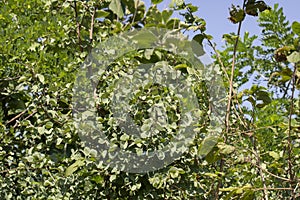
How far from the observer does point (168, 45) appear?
1584mm

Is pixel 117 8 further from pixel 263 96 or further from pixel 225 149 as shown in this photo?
pixel 263 96

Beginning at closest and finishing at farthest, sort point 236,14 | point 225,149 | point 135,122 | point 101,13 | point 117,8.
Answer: point 117,8
point 225,149
point 236,14
point 135,122
point 101,13

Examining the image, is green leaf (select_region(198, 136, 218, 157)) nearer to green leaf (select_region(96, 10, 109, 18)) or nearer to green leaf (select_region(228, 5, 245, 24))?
green leaf (select_region(228, 5, 245, 24))

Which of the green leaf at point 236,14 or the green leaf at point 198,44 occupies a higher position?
the green leaf at point 236,14

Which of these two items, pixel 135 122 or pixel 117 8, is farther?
pixel 135 122

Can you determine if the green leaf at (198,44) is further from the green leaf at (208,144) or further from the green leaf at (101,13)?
the green leaf at (101,13)

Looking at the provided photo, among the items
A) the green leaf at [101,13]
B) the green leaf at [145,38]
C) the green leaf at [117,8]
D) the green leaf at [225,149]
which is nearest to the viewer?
the green leaf at [117,8]

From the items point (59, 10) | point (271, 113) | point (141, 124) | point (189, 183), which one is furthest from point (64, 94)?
point (271, 113)

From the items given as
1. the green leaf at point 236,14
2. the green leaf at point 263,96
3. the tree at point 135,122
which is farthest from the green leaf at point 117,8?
the green leaf at point 263,96

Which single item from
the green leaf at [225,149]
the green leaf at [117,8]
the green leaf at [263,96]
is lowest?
the green leaf at [225,149]

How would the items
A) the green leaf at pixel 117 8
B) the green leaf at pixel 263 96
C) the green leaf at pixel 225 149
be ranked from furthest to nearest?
the green leaf at pixel 263 96
the green leaf at pixel 225 149
the green leaf at pixel 117 8

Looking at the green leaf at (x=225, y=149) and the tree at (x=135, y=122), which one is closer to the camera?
the green leaf at (x=225, y=149)

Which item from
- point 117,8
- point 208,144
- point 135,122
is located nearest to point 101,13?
point 135,122

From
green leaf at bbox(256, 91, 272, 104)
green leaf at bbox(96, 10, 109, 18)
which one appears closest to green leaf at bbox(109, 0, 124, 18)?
green leaf at bbox(256, 91, 272, 104)
